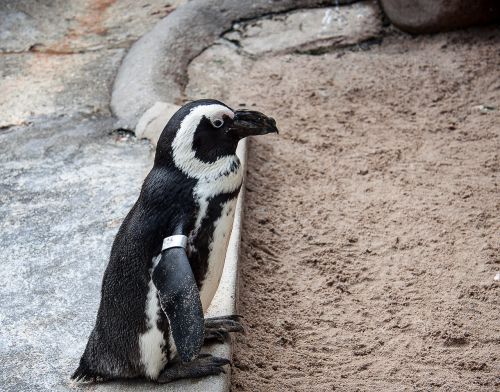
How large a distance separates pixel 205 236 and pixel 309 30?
3.39 meters

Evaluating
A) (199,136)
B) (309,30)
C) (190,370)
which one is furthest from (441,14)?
(190,370)

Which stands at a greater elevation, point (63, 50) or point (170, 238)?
point (170, 238)

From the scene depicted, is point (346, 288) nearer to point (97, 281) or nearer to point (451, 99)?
point (97, 281)

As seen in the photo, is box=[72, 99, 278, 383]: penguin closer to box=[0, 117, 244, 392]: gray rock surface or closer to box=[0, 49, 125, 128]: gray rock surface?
box=[0, 117, 244, 392]: gray rock surface

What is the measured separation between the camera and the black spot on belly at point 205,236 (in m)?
2.54

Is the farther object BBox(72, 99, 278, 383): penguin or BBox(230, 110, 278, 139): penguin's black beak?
BBox(230, 110, 278, 139): penguin's black beak

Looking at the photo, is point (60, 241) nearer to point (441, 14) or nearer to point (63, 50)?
point (63, 50)

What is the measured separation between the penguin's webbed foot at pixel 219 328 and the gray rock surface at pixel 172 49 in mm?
2007

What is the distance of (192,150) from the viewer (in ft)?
8.39

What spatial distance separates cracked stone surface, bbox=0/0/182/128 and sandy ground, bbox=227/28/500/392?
0.92 metres

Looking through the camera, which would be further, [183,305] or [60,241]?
[60,241]

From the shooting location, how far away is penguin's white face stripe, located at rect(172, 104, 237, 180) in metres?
2.55

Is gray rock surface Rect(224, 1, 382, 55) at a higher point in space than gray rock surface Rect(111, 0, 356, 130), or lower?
lower

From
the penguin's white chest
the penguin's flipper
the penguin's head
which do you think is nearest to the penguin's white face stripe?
the penguin's head
